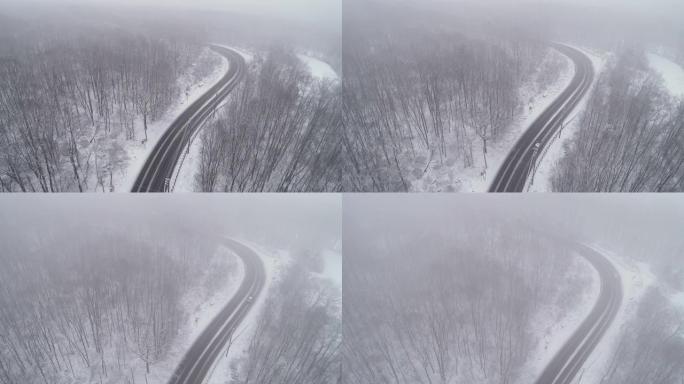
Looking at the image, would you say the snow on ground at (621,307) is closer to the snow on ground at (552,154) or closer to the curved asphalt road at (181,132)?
the snow on ground at (552,154)

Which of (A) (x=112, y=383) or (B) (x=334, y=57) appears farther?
(B) (x=334, y=57)

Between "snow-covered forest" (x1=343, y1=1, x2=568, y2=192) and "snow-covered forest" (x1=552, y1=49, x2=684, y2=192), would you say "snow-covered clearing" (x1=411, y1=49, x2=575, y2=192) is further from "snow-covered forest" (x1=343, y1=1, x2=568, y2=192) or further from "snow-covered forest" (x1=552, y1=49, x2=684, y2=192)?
"snow-covered forest" (x1=552, y1=49, x2=684, y2=192)

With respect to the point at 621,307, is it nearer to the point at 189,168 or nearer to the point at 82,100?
the point at 189,168

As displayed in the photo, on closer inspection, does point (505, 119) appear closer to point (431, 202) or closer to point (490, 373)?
point (431, 202)

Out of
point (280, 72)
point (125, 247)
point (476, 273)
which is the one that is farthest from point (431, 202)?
point (125, 247)

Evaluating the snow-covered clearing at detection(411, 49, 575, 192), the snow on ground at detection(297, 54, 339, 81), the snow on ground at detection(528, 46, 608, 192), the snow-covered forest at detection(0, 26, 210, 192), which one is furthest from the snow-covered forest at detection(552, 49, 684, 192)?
the snow-covered forest at detection(0, 26, 210, 192)

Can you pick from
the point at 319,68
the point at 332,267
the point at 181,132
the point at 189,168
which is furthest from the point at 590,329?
the point at 181,132
